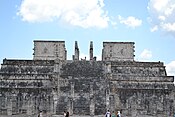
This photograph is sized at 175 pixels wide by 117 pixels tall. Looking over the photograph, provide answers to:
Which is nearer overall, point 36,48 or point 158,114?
point 158,114

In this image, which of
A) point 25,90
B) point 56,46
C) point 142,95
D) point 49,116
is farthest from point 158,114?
point 56,46

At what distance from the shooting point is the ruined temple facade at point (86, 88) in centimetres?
2744

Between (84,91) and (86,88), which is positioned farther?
(86,88)

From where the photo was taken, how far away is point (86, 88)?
1110 inches

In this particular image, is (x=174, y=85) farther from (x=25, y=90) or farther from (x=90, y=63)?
(x=25, y=90)

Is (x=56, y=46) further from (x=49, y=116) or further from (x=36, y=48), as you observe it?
(x=49, y=116)

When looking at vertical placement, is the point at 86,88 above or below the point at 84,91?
above

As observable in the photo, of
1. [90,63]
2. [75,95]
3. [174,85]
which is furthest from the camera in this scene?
[90,63]

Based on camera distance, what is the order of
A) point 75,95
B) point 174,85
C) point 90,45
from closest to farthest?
1. point 75,95
2. point 174,85
3. point 90,45

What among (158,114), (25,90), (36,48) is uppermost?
(36,48)

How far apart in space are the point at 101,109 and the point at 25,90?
6.62 meters

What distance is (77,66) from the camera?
102 ft

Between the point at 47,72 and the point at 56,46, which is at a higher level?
the point at 56,46

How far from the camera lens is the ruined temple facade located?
90.0 ft
